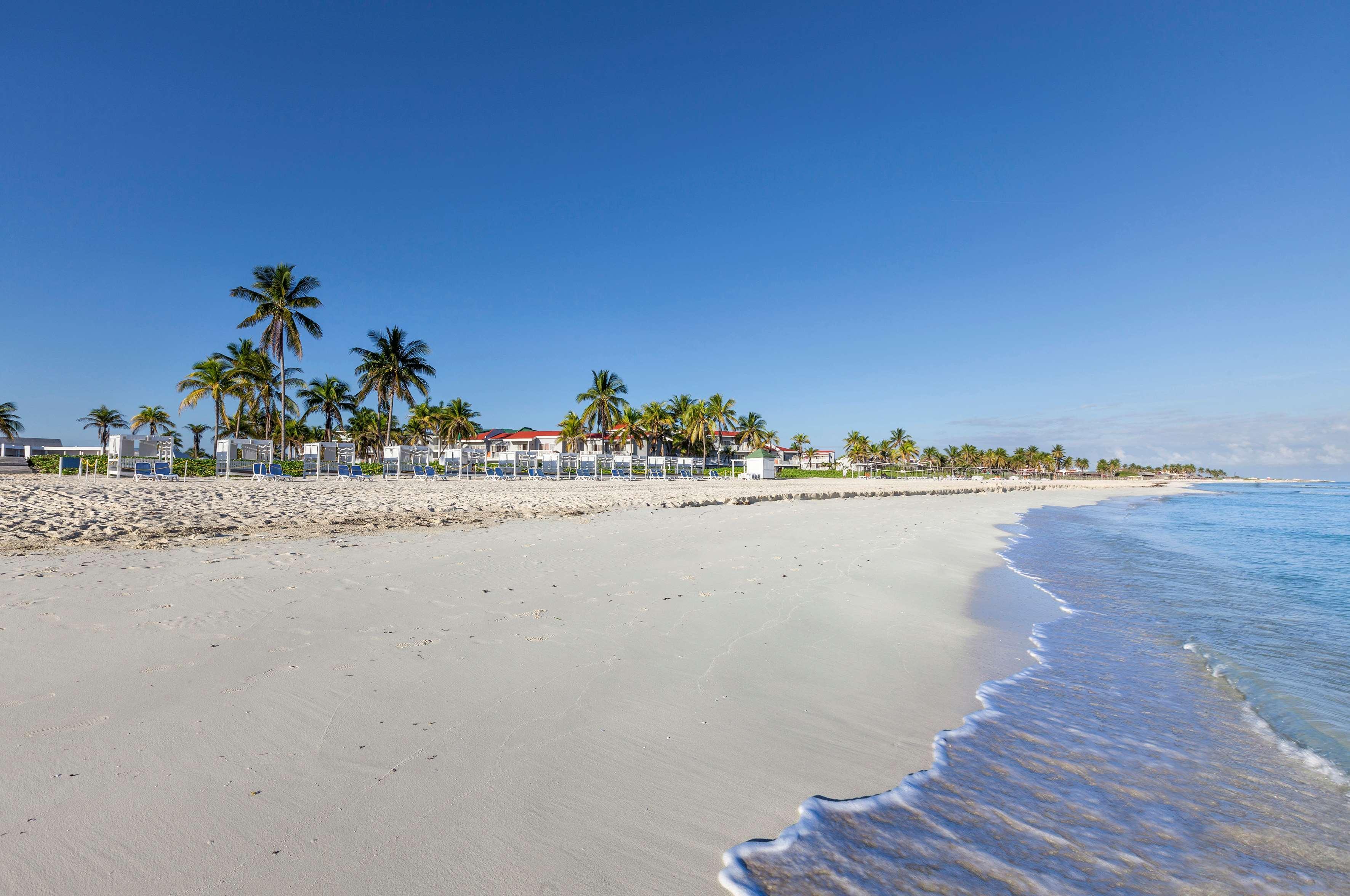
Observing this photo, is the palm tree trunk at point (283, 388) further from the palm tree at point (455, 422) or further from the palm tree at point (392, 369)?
the palm tree at point (455, 422)

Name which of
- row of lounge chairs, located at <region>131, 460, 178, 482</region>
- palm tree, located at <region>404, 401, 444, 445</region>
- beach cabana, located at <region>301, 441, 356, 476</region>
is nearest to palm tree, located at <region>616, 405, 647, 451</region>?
palm tree, located at <region>404, 401, 444, 445</region>

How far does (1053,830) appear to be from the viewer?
2125 millimetres

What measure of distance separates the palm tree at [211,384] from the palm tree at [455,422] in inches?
1049

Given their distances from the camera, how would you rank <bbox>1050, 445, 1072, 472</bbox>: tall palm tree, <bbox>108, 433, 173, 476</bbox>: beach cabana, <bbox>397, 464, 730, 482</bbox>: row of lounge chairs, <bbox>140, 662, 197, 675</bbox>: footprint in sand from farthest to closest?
<bbox>1050, 445, 1072, 472</bbox>: tall palm tree < <bbox>397, 464, 730, 482</bbox>: row of lounge chairs < <bbox>108, 433, 173, 476</bbox>: beach cabana < <bbox>140, 662, 197, 675</bbox>: footprint in sand

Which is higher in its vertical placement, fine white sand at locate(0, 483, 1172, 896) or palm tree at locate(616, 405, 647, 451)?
palm tree at locate(616, 405, 647, 451)

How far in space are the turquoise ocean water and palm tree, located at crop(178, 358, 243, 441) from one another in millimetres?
41014

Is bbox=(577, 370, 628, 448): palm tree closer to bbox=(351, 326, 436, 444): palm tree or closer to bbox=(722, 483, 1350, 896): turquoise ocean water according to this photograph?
bbox=(351, 326, 436, 444): palm tree

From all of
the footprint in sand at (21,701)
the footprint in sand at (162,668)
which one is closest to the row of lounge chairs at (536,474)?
the footprint in sand at (162,668)

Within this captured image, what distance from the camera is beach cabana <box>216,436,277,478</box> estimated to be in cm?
2327

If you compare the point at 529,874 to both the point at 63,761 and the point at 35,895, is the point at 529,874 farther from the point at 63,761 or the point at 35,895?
the point at 63,761

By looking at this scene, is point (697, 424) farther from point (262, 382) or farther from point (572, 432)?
point (262, 382)

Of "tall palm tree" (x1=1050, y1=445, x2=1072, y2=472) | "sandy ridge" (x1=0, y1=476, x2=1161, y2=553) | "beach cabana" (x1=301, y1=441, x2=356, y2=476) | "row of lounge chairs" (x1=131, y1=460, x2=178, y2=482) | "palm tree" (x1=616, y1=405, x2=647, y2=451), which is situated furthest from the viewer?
"tall palm tree" (x1=1050, y1=445, x2=1072, y2=472)

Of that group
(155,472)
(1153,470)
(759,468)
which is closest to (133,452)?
(155,472)

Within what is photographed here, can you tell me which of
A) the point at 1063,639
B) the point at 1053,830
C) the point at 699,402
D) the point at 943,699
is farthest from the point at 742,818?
the point at 699,402
